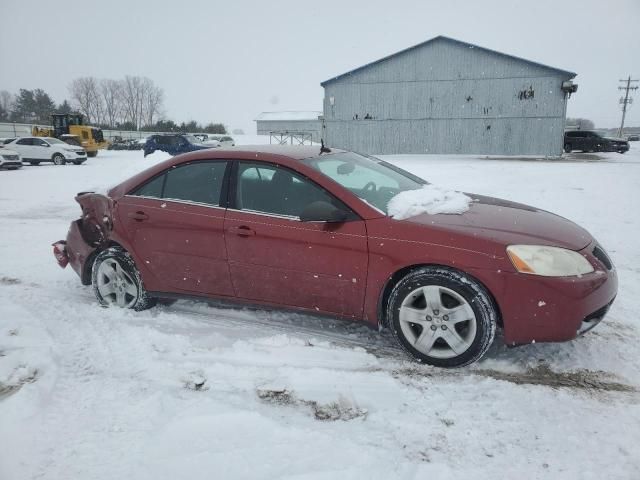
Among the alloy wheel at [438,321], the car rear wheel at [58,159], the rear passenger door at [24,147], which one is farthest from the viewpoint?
the car rear wheel at [58,159]

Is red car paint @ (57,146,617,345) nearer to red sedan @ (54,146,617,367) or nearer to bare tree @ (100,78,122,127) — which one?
red sedan @ (54,146,617,367)

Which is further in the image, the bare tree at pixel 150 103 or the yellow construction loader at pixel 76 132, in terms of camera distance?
the bare tree at pixel 150 103

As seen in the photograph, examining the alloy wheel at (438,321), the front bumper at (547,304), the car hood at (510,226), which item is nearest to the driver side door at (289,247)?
the alloy wheel at (438,321)

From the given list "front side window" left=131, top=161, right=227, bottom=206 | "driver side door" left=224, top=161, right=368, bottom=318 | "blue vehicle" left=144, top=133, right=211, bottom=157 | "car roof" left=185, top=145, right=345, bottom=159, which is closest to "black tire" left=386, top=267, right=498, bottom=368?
"driver side door" left=224, top=161, right=368, bottom=318

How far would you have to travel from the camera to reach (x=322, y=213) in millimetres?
2967

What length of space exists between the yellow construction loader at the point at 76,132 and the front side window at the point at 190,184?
30739 millimetres

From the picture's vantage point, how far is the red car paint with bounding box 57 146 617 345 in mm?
2693

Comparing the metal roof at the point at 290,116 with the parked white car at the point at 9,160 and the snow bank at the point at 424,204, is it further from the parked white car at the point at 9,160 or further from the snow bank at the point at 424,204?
the snow bank at the point at 424,204

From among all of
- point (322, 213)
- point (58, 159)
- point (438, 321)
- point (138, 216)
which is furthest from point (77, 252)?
point (58, 159)

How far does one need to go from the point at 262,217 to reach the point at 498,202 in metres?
2.02

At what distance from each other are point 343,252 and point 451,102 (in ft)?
87.8

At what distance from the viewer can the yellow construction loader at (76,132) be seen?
30.7m

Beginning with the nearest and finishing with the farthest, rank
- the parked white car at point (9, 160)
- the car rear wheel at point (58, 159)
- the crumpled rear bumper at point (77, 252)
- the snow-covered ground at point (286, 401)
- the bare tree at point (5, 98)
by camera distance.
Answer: the snow-covered ground at point (286, 401)
the crumpled rear bumper at point (77, 252)
the parked white car at point (9, 160)
the car rear wheel at point (58, 159)
the bare tree at point (5, 98)

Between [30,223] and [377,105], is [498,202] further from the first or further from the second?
[377,105]
